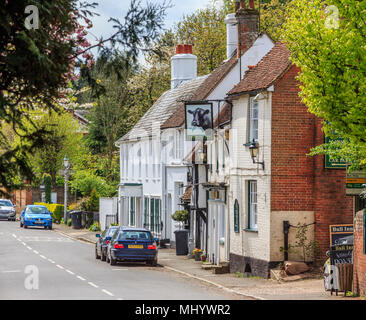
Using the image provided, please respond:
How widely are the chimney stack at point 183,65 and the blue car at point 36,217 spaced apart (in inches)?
620

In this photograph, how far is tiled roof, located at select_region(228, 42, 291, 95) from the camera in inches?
1003

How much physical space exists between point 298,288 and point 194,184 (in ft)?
40.8

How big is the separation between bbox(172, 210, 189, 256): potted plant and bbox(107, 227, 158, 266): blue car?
5.16 meters

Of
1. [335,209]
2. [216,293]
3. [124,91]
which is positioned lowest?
[216,293]

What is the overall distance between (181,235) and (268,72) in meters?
11.5

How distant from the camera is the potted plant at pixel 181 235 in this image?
35594mm

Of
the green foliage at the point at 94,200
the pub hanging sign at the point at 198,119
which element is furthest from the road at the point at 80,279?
the green foliage at the point at 94,200

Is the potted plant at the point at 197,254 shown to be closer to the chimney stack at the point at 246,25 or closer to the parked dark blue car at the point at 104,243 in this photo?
the parked dark blue car at the point at 104,243

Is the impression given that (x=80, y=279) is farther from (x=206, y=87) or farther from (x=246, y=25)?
(x=206, y=87)

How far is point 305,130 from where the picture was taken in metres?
25.6

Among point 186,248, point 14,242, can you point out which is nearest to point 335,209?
point 186,248

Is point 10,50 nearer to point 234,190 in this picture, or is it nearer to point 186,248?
point 234,190

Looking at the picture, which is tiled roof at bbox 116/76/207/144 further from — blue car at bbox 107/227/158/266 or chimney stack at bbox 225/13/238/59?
blue car at bbox 107/227/158/266

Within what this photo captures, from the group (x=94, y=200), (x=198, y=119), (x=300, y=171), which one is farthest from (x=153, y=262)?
(x=94, y=200)
